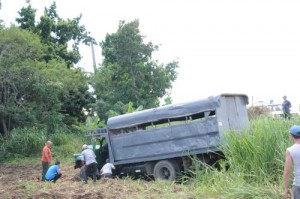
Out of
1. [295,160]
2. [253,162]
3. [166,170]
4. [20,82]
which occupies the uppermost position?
[20,82]

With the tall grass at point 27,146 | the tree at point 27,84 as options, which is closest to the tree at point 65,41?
the tree at point 27,84

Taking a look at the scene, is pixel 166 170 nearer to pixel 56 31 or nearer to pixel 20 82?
pixel 20 82

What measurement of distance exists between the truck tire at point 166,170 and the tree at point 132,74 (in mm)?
13389

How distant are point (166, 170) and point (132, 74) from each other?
46.2 ft

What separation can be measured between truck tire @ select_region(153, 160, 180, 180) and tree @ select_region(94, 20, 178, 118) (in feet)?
43.9

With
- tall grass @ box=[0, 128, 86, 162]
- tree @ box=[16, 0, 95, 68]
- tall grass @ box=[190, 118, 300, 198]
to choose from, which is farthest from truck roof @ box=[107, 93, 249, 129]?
tree @ box=[16, 0, 95, 68]

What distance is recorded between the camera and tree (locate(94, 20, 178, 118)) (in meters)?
25.8

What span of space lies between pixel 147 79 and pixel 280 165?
18604 millimetres

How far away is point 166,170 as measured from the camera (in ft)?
42.0

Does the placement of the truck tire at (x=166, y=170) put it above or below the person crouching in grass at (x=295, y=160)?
below

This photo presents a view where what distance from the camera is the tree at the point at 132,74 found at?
25797mm

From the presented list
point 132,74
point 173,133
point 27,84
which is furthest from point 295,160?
point 132,74

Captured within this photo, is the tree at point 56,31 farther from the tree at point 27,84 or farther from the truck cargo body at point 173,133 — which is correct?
the truck cargo body at point 173,133

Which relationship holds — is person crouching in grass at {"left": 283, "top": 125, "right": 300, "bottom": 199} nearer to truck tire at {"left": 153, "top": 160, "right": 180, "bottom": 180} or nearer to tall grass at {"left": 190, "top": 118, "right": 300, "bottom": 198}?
tall grass at {"left": 190, "top": 118, "right": 300, "bottom": 198}
